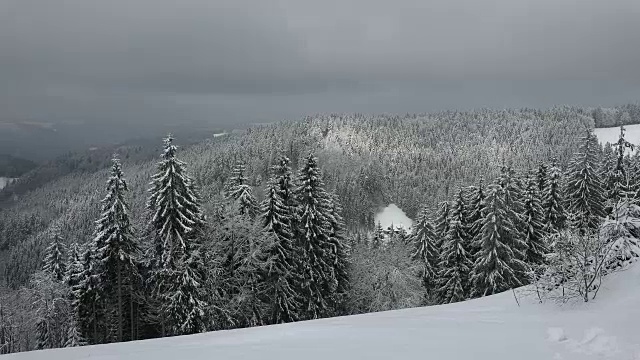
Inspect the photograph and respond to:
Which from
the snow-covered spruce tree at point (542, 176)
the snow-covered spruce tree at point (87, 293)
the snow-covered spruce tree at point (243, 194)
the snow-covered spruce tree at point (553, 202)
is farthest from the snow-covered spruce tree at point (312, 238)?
the snow-covered spruce tree at point (542, 176)

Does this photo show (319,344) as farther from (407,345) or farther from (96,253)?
(96,253)

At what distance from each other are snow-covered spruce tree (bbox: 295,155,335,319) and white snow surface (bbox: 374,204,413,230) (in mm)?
114181

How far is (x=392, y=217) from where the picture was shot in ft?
493

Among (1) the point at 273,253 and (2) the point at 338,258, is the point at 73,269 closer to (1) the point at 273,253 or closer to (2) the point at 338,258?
(1) the point at 273,253

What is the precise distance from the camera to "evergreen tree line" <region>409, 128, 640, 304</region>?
101 feet

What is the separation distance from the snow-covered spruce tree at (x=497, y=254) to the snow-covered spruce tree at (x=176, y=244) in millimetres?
18785

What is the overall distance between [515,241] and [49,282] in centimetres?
3417

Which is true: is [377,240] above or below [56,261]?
below

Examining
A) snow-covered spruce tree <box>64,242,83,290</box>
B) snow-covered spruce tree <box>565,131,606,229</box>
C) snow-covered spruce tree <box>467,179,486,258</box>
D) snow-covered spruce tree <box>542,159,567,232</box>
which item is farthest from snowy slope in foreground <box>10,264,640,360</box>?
snow-covered spruce tree <box>565,131,606,229</box>

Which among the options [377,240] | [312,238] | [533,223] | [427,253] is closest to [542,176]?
[533,223]

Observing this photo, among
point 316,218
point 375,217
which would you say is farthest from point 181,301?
point 375,217

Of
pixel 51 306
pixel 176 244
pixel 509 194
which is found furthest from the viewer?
pixel 51 306

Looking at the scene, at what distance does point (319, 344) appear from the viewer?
8.75m

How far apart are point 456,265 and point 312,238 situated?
1166 centimetres
